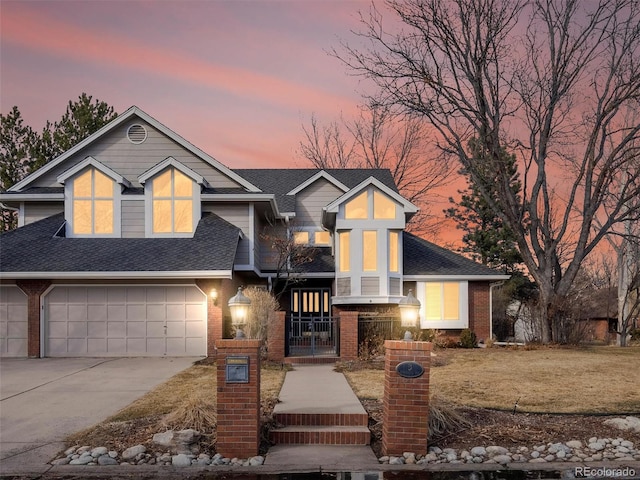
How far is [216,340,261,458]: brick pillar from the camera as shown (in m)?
8.31

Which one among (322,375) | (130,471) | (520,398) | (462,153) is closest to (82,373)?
(322,375)

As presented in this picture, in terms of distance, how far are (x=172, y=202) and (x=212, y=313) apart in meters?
4.98

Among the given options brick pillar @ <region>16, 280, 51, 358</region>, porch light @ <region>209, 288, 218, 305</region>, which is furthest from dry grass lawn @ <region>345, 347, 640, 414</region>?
brick pillar @ <region>16, 280, 51, 358</region>

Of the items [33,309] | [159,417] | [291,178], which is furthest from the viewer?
[291,178]

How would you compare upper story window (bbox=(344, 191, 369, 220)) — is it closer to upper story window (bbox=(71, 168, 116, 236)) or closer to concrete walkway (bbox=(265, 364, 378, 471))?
upper story window (bbox=(71, 168, 116, 236))

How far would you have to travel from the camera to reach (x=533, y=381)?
1377 centimetres

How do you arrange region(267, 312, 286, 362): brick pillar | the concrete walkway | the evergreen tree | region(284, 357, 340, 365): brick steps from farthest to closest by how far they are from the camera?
the evergreen tree → region(284, 357, 340, 365): brick steps → region(267, 312, 286, 362): brick pillar → the concrete walkway

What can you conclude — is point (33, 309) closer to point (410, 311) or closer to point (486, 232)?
point (410, 311)

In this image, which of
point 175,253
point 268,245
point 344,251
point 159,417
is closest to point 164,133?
point 175,253

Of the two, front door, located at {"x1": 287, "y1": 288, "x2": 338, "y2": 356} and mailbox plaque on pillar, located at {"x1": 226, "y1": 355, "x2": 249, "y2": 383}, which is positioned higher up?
mailbox plaque on pillar, located at {"x1": 226, "y1": 355, "x2": 249, "y2": 383}

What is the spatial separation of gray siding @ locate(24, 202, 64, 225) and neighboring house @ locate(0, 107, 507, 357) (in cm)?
5

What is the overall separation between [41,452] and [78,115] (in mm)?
31452

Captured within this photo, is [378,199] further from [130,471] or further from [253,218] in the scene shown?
[130,471]

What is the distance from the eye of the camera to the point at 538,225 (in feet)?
81.9
